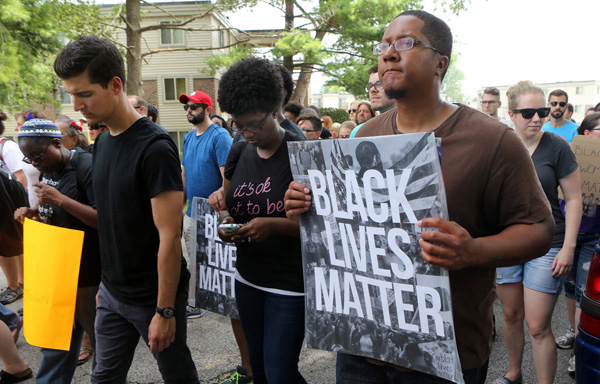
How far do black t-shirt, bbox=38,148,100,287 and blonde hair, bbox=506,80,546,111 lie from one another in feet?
9.65

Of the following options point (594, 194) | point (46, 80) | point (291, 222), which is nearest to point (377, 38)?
point (46, 80)

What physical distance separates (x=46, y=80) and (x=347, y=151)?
1336 cm

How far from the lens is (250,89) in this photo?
7.56ft

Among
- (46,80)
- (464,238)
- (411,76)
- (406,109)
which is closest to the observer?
(464,238)

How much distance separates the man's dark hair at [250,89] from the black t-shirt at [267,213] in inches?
8.6

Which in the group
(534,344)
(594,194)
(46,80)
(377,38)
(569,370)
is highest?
(377,38)

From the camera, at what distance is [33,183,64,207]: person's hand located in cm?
264

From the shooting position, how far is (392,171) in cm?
144

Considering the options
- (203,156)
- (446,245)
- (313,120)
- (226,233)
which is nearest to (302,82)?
(313,120)

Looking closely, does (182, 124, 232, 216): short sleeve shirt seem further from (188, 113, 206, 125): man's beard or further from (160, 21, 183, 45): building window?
(160, 21, 183, 45): building window

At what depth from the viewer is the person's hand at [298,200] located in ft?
5.78

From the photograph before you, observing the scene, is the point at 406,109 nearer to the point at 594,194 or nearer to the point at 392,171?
the point at 392,171

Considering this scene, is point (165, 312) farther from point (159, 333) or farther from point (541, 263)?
point (541, 263)

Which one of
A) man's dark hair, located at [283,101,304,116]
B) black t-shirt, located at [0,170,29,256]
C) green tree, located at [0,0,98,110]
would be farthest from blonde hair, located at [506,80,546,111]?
green tree, located at [0,0,98,110]
